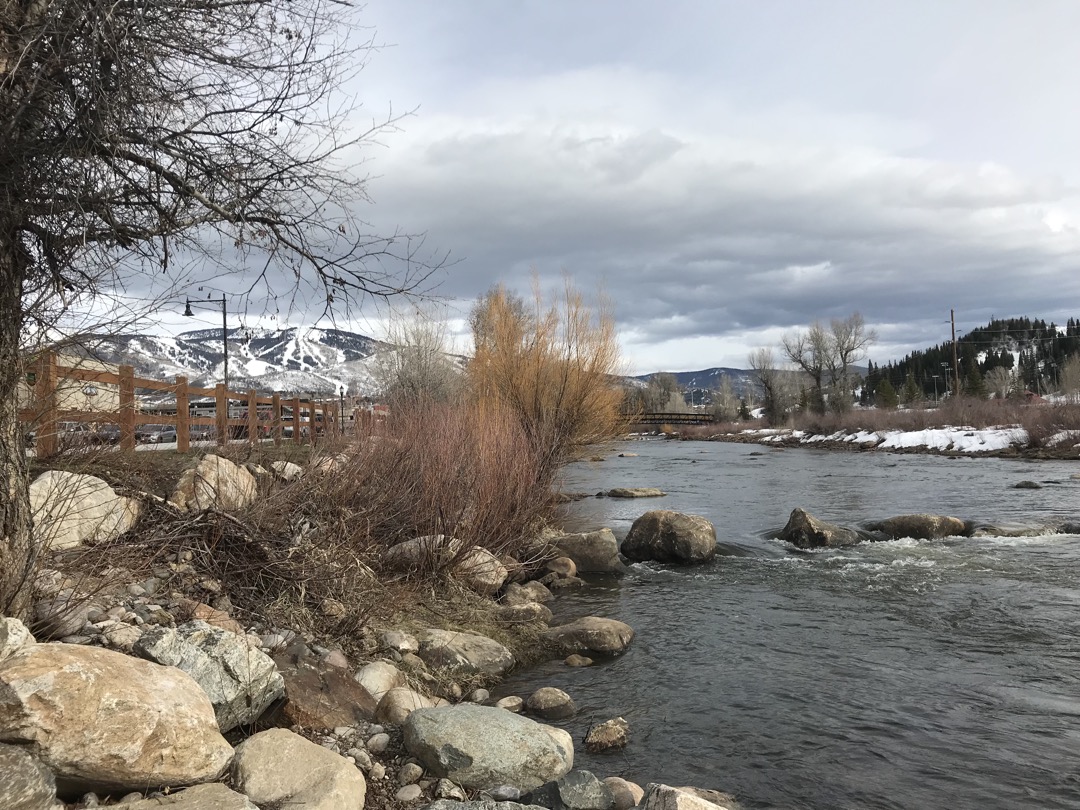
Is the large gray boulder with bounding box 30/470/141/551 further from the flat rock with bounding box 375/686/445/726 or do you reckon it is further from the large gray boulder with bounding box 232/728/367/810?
the flat rock with bounding box 375/686/445/726

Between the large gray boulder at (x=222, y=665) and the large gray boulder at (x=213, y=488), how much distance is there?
83.9 inches

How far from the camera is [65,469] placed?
6.13m

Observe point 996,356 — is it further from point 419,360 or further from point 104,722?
point 104,722

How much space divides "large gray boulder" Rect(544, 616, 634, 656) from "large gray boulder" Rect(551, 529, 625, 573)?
12.4 ft

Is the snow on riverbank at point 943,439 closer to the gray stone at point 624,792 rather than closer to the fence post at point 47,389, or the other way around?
the gray stone at point 624,792

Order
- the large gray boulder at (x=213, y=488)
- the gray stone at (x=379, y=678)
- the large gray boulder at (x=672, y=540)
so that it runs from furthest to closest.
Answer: the large gray boulder at (x=672, y=540) < the large gray boulder at (x=213, y=488) < the gray stone at (x=379, y=678)

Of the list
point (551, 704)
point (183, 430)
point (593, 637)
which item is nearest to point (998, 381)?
point (593, 637)

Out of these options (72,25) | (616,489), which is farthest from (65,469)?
(616,489)

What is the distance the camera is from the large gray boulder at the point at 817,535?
47.2ft

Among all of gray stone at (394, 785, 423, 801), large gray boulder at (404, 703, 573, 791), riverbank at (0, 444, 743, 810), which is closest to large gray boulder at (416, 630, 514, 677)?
riverbank at (0, 444, 743, 810)

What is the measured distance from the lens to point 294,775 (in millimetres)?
3896

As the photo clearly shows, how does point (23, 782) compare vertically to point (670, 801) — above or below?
above

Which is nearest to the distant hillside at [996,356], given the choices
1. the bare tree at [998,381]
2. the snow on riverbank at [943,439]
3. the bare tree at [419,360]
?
the bare tree at [998,381]

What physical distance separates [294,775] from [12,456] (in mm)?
2303
